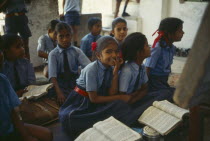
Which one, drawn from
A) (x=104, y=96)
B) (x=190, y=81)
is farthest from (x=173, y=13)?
(x=190, y=81)

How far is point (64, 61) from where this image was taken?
3.19 m

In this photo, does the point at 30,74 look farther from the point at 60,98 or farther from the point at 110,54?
the point at 110,54

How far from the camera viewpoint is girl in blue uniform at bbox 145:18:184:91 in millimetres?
2982

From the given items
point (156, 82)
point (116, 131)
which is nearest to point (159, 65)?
point (156, 82)

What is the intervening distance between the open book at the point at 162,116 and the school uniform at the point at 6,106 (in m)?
1.07

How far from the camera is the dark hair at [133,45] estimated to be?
8.44 ft

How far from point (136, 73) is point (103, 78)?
12.8 inches

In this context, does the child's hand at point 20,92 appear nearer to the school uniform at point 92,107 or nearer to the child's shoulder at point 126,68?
the school uniform at point 92,107

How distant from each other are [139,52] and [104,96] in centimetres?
55

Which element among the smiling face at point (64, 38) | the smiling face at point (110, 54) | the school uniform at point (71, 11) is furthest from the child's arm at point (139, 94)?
the school uniform at point (71, 11)

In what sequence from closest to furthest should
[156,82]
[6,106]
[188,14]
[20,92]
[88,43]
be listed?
1. [6,106]
2. [20,92]
3. [156,82]
4. [88,43]
5. [188,14]

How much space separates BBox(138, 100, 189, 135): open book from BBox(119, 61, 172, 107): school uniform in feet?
0.46

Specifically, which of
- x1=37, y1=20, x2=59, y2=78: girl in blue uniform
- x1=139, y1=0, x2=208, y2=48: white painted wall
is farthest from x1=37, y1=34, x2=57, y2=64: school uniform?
x1=139, y1=0, x2=208, y2=48: white painted wall

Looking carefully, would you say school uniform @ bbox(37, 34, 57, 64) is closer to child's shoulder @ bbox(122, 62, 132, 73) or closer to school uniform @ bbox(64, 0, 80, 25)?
school uniform @ bbox(64, 0, 80, 25)
